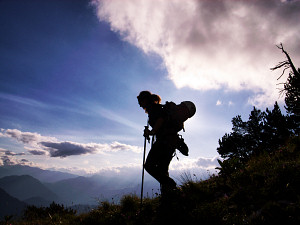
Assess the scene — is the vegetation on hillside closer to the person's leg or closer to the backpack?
the person's leg

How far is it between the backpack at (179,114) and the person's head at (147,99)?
0.42 meters

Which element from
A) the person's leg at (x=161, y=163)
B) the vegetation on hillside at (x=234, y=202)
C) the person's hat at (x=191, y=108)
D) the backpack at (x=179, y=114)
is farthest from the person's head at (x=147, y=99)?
the vegetation on hillside at (x=234, y=202)

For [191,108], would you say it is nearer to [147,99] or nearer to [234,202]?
[147,99]

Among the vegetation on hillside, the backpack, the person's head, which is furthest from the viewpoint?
the person's head

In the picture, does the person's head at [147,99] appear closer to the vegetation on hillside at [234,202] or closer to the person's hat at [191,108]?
the person's hat at [191,108]

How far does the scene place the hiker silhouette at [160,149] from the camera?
3.96m

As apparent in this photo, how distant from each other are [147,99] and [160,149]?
134cm

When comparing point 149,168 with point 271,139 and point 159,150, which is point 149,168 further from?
point 271,139

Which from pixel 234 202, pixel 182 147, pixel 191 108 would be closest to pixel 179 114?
pixel 191 108

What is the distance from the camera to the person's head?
4453mm

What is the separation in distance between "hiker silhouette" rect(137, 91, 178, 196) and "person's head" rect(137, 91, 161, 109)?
60 mm

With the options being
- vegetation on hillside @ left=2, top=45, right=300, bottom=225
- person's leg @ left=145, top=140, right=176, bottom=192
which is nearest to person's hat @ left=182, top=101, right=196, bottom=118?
person's leg @ left=145, top=140, right=176, bottom=192

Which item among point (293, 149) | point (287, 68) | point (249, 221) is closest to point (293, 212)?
point (249, 221)

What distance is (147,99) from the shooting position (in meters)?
4.45
